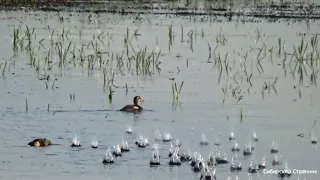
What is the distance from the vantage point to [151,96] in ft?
55.2

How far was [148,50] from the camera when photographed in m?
22.4

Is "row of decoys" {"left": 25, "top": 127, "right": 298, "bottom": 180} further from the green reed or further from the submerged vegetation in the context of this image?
the submerged vegetation

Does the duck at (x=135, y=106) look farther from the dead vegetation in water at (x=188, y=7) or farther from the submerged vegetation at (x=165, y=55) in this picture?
the dead vegetation in water at (x=188, y=7)

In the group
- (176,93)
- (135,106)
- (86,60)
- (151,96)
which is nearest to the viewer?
(135,106)

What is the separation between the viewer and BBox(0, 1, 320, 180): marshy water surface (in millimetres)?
11750

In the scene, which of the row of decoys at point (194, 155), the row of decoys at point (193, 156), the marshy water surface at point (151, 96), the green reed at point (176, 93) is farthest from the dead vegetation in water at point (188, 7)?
the row of decoys at point (193, 156)

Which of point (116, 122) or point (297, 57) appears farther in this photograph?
point (297, 57)

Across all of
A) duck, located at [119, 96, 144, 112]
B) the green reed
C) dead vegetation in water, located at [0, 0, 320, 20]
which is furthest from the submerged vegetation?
dead vegetation in water, located at [0, 0, 320, 20]

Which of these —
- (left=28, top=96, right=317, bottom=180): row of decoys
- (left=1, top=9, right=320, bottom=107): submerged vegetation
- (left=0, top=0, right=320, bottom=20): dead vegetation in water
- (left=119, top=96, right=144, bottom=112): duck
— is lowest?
(left=28, top=96, right=317, bottom=180): row of decoys

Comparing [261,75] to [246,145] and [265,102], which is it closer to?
[265,102]

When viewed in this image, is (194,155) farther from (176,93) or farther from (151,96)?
(151,96)

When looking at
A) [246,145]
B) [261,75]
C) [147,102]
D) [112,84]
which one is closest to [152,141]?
[246,145]

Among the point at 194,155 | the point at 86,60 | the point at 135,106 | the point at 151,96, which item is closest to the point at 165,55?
the point at 86,60

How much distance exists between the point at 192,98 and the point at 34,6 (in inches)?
672
